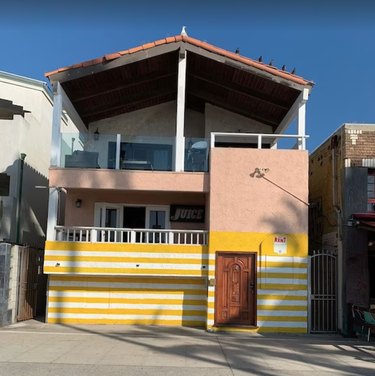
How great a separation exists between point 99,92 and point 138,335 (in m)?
7.54

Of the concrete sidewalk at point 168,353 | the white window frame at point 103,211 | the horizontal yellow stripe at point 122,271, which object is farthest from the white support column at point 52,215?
the concrete sidewalk at point 168,353

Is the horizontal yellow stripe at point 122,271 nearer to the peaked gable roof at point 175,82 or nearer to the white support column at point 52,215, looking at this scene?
the white support column at point 52,215

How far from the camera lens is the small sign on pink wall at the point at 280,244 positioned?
13281 mm

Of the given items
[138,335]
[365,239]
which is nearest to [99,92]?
[138,335]

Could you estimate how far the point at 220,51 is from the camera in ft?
45.7

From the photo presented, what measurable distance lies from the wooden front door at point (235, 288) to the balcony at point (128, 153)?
2.63 metres

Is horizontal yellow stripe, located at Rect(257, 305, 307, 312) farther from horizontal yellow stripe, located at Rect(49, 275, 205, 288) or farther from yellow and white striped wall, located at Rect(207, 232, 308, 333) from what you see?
horizontal yellow stripe, located at Rect(49, 275, 205, 288)

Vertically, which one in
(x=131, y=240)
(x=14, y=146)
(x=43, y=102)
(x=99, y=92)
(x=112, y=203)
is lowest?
(x=131, y=240)

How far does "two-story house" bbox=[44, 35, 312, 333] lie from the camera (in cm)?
1323

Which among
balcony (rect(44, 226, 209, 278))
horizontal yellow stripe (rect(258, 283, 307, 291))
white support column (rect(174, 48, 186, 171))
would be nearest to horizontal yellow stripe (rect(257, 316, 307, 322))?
horizontal yellow stripe (rect(258, 283, 307, 291))

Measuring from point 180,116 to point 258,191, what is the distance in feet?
9.96

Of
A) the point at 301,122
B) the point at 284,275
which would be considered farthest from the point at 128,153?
the point at 284,275

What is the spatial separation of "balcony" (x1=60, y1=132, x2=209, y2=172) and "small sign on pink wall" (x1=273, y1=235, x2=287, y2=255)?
8.89 ft

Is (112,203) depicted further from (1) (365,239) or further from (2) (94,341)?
(1) (365,239)
